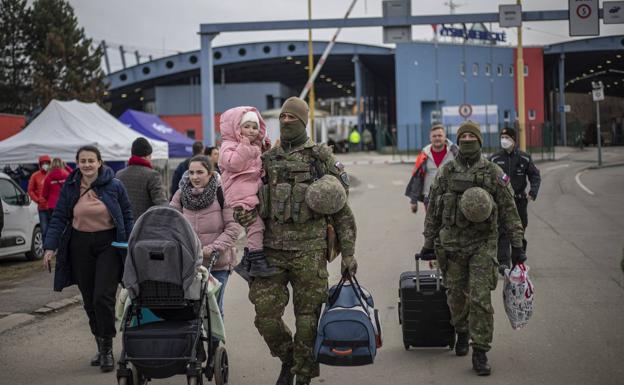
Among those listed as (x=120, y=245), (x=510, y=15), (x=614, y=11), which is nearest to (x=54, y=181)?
(x=120, y=245)

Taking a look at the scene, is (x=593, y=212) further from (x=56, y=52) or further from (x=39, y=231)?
(x=56, y=52)

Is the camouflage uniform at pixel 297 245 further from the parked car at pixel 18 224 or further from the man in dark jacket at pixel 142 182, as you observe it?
the parked car at pixel 18 224

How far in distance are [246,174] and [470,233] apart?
2074mm

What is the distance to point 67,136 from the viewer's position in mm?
17984

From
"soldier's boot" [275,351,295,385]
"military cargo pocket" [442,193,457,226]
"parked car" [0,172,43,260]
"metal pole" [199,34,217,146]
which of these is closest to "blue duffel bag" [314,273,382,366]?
"soldier's boot" [275,351,295,385]

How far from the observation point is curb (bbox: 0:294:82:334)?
8258mm

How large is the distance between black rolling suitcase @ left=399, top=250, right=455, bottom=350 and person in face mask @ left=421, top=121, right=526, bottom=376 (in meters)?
0.16

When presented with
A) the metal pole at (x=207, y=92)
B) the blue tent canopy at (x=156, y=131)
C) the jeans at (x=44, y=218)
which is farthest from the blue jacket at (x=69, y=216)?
the metal pole at (x=207, y=92)

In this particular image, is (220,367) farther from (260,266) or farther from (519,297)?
(519,297)

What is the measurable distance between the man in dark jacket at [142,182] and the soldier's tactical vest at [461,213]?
3.10 m

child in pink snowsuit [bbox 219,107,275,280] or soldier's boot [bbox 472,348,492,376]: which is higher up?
child in pink snowsuit [bbox 219,107,275,280]

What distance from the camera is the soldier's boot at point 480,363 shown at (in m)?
5.96

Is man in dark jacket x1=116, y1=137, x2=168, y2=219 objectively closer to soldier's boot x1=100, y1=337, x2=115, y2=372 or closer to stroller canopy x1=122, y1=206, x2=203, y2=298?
soldier's boot x1=100, y1=337, x2=115, y2=372

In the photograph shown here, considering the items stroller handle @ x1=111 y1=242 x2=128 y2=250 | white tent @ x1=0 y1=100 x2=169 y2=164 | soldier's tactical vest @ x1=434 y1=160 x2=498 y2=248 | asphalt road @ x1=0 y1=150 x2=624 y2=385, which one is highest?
white tent @ x1=0 y1=100 x2=169 y2=164
